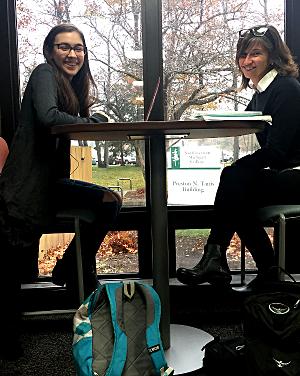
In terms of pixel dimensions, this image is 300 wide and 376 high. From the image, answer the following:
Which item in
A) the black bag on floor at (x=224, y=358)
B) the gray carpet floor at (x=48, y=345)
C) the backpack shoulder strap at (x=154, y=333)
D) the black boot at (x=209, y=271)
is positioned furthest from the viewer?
the black boot at (x=209, y=271)

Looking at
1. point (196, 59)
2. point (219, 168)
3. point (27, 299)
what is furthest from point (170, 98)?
point (27, 299)

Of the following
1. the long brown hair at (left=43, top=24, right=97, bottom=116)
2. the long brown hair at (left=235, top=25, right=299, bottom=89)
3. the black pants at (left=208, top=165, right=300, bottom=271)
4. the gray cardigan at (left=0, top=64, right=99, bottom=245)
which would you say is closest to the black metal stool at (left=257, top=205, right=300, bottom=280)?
the black pants at (left=208, top=165, right=300, bottom=271)

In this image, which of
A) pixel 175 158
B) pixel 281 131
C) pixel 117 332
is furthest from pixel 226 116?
pixel 175 158

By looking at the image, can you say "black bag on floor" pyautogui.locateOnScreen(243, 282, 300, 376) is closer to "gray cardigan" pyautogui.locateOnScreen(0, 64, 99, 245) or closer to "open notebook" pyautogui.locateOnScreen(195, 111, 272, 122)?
"open notebook" pyautogui.locateOnScreen(195, 111, 272, 122)

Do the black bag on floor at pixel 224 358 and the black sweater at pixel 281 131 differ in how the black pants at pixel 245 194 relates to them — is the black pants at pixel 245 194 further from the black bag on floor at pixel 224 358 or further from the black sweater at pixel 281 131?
the black bag on floor at pixel 224 358

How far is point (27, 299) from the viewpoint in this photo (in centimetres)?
229

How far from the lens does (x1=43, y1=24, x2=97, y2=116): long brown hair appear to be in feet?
6.19

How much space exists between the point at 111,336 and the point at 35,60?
161 centimetres

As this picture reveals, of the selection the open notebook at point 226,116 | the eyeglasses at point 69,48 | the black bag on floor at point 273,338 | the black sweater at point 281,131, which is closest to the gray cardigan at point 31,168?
the eyeglasses at point 69,48

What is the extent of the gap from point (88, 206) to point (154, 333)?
2.18ft

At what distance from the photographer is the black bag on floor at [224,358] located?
58.6 inches

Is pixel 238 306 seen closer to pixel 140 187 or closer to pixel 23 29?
pixel 140 187

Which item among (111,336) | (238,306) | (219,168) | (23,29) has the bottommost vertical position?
(238,306)

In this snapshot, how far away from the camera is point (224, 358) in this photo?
4.92ft
